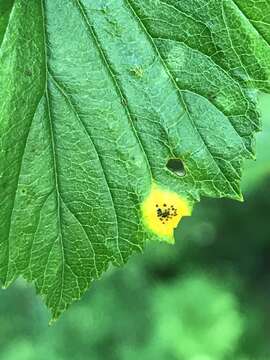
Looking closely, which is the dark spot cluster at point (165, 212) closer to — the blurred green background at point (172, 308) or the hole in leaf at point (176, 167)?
the hole in leaf at point (176, 167)

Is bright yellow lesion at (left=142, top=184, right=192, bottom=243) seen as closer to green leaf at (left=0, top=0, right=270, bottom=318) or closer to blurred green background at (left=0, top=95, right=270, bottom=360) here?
green leaf at (left=0, top=0, right=270, bottom=318)

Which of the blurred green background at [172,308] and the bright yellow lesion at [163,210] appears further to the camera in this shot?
the blurred green background at [172,308]

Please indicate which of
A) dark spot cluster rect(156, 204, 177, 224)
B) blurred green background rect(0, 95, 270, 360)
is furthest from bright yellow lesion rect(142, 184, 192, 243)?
blurred green background rect(0, 95, 270, 360)

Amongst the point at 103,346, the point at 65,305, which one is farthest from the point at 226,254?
the point at 65,305

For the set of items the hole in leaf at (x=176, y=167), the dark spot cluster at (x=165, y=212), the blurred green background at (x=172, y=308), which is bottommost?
the blurred green background at (x=172, y=308)

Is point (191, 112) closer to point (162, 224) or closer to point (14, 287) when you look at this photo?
point (162, 224)

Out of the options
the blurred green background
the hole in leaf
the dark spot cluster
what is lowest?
the blurred green background

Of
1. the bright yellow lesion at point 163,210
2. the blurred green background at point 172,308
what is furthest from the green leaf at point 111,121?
the blurred green background at point 172,308
